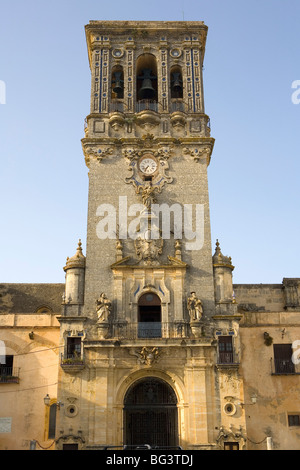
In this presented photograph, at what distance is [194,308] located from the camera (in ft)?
95.1

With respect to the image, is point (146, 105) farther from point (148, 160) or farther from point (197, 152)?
point (197, 152)

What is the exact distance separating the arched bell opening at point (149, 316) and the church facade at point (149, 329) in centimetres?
6

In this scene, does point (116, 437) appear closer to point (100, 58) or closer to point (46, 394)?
point (46, 394)

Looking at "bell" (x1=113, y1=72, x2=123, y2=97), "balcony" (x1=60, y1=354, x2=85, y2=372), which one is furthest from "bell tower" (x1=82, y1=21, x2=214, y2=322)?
"balcony" (x1=60, y1=354, x2=85, y2=372)

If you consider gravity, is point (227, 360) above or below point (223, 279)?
below

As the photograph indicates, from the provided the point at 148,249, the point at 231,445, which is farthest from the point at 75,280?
the point at 231,445

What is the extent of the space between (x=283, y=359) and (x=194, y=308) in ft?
18.1

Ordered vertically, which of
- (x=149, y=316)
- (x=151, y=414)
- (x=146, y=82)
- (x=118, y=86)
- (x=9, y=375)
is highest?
(x=146, y=82)

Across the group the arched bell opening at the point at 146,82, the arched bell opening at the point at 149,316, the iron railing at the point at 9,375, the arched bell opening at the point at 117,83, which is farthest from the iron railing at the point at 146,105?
the iron railing at the point at 9,375

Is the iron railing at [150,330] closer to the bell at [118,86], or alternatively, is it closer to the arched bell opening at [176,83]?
the arched bell opening at [176,83]

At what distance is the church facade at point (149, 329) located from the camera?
2764cm

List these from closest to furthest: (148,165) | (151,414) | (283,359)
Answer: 1. (151,414)
2. (283,359)
3. (148,165)

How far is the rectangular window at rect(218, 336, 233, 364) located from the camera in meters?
28.5

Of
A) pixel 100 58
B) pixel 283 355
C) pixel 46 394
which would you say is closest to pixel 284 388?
pixel 283 355
